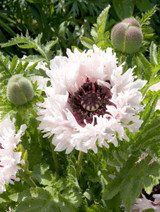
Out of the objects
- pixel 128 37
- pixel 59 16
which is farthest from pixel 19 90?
pixel 59 16

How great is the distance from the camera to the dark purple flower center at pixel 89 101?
2.69 feet

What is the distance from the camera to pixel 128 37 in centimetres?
86

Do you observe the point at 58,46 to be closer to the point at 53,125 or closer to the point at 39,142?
the point at 39,142

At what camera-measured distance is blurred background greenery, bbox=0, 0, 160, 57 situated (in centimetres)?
188

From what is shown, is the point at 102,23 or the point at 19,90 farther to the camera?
the point at 102,23

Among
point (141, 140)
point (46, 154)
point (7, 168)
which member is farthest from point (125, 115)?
point (46, 154)

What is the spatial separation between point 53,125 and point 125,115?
0.14m

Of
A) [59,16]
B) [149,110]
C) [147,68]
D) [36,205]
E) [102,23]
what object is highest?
[59,16]

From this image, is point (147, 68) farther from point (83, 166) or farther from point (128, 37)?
point (83, 166)

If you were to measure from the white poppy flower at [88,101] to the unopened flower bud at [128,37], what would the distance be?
120 mm

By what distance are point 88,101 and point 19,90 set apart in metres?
0.19

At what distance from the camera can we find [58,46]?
6.12 ft

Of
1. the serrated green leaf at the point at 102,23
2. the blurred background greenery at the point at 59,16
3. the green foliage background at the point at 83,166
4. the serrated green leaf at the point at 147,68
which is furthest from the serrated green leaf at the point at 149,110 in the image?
the blurred background greenery at the point at 59,16

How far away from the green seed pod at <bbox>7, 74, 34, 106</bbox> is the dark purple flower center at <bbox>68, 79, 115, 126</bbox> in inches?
4.4
